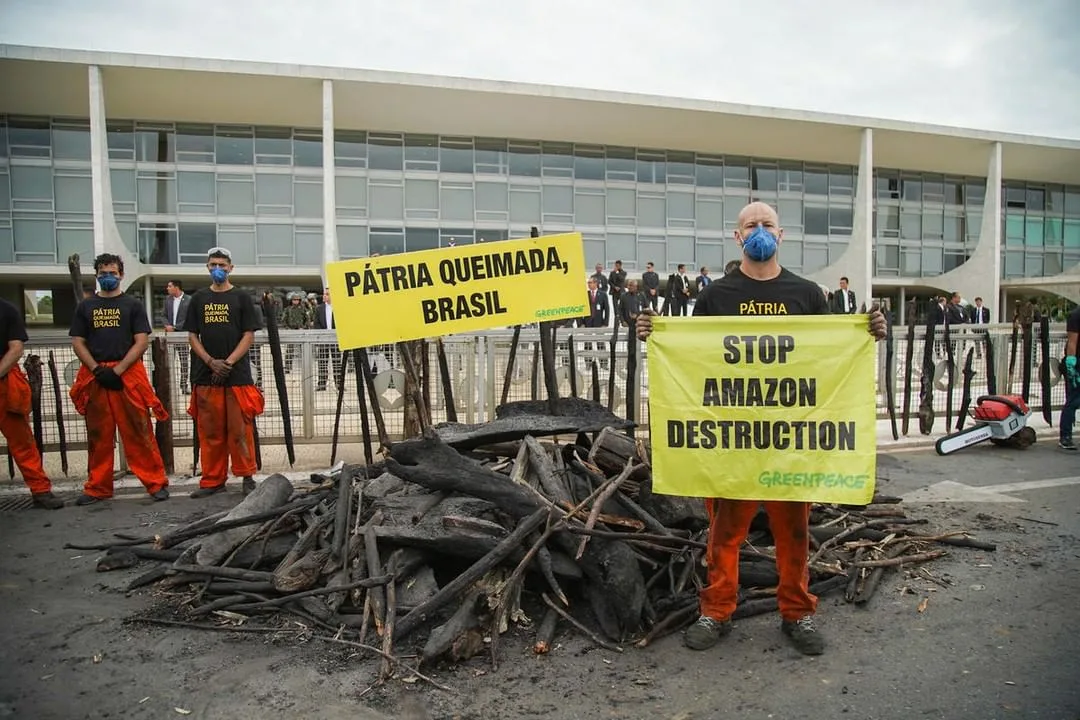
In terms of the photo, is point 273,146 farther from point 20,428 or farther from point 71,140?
point 20,428

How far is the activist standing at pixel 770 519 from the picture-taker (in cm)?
338

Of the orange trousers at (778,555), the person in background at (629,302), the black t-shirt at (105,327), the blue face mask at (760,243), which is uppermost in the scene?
the person in background at (629,302)

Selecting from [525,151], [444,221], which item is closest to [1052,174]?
[525,151]

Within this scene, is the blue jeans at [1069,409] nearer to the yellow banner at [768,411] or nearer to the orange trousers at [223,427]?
the yellow banner at [768,411]

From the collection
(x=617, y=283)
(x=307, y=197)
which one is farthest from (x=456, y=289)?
(x=307, y=197)

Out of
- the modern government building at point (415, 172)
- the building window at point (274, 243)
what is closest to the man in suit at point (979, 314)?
the modern government building at point (415, 172)

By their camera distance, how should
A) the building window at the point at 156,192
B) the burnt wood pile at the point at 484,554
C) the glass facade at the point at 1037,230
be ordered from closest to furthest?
the burnt wood pile at the point at 484,554 < the building window at the point at 156,192 < the glass facade at the point at 1037,230

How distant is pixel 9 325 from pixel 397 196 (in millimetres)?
24500

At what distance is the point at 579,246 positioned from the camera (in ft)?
17.9

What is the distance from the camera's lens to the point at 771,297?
11.6 ft

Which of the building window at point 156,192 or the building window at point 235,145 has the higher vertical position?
the building window at point 235,145

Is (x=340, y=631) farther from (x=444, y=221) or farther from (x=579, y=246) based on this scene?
(x=444, y=221)

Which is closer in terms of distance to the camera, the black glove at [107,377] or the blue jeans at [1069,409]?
the black glove at [107,377]

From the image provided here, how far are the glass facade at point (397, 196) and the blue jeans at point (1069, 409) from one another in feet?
77.8
